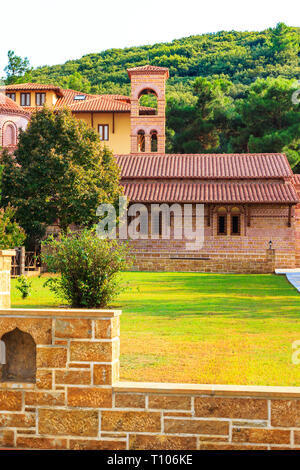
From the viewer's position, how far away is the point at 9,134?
118 feet

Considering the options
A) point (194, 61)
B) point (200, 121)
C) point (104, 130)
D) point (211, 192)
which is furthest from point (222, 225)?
point (194, 61)

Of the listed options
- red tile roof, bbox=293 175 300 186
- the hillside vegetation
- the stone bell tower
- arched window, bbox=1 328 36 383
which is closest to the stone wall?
red tile roof, bbox=293 175 300 186

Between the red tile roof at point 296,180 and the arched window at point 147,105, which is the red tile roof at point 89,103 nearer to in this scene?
the arched window at point 147,105

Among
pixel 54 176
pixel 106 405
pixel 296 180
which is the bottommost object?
pixel 106 405

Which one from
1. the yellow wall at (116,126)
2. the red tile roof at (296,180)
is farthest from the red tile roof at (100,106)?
the red tile roof at (296,180)

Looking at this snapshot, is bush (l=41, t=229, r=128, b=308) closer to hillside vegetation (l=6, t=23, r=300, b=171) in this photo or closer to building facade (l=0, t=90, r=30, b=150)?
building facade (l=0, t=90, r=30, b=150)

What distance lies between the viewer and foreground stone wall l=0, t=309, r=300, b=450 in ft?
15.6

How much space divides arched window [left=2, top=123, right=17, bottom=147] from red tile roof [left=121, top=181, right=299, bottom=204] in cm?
998

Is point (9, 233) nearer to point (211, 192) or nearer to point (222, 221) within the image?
point (211, 192)

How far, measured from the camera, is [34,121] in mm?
25031

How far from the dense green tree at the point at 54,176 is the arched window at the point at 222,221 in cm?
611

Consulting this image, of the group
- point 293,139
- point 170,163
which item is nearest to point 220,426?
point 170,163

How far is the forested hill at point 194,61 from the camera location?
62.0 metres

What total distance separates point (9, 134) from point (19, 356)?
3261cm
